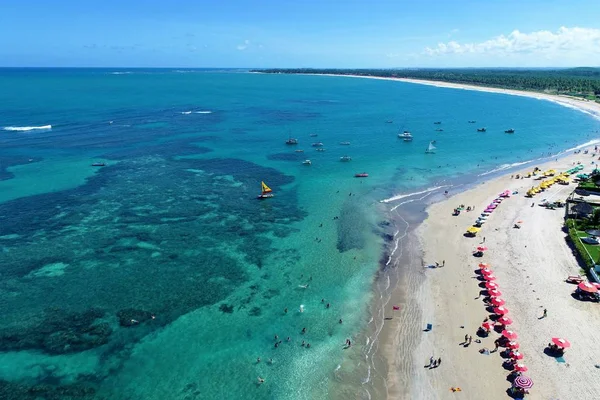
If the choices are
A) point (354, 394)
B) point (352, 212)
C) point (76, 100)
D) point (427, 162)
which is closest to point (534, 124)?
point (427, 162)

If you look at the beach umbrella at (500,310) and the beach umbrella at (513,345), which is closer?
the beach umbrella at (513,345)

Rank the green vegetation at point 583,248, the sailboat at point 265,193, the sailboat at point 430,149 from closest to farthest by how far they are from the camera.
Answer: the green vegetation at point 583,248 → the sailboat at point 265,193 → the sailboat at point 430,149

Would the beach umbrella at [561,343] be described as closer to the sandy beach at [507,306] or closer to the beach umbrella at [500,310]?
the sandy beach at [507,306]

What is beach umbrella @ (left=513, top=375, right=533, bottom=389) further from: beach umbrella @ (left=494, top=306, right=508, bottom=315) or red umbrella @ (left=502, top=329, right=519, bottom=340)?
beach umbrella @ (left=494, top=306, right=508, bottom=315)

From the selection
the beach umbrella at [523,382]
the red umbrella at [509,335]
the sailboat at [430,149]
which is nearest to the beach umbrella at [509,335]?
the red umbrella at [509,335]

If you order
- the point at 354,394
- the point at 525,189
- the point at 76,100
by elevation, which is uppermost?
the point at 76,100

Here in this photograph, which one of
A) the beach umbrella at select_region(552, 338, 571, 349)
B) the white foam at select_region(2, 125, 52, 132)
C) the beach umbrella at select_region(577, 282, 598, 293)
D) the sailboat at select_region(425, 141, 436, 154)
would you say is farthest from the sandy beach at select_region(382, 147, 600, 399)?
the white foam at select_region(2, 125, 52, 132)

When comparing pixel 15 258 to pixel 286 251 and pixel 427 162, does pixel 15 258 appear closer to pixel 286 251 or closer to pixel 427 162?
pixel 286 251
